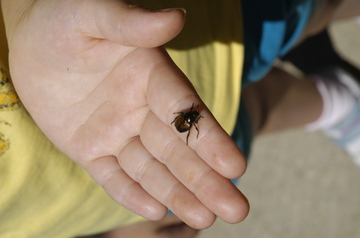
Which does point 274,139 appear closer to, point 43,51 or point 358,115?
point 358,115

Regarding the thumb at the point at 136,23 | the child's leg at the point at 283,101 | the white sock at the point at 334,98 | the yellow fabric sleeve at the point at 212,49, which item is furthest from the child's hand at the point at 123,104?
the white sock at the point at 334,98

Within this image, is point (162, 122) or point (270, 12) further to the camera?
point (270, 12)

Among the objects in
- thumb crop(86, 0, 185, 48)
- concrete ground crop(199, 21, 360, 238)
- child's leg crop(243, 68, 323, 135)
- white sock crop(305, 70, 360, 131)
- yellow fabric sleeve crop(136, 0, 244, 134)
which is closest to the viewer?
thumb crop(86, 0, 185, 48)

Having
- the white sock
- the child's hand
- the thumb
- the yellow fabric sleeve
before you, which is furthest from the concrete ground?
the thumb

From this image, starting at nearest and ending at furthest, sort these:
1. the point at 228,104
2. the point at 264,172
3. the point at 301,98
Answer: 1. the point at 228,104
2. the point at 301,98
3. the point at 264,172

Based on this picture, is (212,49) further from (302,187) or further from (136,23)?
(302,187)

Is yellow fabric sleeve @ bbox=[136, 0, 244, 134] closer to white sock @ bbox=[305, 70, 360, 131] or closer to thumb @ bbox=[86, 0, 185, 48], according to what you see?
thumb @ bbox=[86, 0, 185, 48]

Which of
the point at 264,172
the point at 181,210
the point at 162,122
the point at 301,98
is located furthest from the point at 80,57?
the point at 264,172
